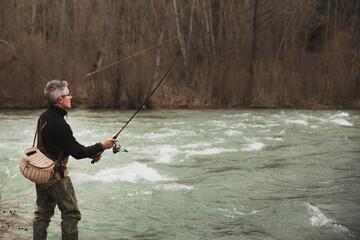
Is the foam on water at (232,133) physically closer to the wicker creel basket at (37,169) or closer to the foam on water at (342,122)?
the foam on water at (342,122)

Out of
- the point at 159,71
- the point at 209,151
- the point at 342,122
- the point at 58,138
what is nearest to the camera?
the point at 58,138

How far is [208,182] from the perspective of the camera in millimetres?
7867

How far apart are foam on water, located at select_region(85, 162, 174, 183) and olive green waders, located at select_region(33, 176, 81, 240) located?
136 inches

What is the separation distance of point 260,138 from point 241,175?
3.99 m

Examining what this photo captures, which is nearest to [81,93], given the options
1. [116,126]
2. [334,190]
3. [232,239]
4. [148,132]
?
[116,126]

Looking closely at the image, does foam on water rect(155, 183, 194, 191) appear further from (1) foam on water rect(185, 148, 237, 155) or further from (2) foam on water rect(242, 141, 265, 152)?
(2) foam on water rect(242, 141, 265, 152)

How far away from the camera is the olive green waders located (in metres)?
4.21

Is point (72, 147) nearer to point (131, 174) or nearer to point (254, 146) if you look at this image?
point (131, 174)

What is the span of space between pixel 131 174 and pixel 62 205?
3910 millimetres

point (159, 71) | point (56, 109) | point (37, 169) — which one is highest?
point (159, 71)

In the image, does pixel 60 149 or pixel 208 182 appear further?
pixel 208 182

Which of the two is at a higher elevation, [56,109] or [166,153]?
[56,109]

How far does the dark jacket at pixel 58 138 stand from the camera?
4.17 m

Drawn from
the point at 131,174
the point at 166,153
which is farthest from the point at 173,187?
the point at 166,153
